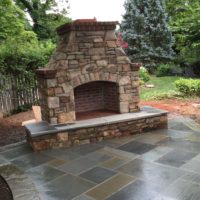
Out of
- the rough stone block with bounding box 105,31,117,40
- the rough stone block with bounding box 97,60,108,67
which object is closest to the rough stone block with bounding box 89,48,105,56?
the rough stone block with bounding box 97,60,108,67

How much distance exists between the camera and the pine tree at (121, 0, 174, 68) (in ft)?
44.8

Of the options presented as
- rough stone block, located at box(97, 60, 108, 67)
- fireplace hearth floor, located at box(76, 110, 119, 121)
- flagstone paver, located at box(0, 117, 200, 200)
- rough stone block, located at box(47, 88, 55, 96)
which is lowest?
flagstone paver, located at box(0, 117, 200, 200)

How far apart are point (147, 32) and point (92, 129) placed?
10579mm

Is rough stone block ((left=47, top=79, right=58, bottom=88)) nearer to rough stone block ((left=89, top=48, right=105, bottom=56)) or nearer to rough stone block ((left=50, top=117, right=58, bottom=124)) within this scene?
rough stone block ((left=50, top=117, right=58, bottom=124))

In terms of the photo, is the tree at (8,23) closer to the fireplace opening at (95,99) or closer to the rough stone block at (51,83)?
the fireplace opening at (95,99)

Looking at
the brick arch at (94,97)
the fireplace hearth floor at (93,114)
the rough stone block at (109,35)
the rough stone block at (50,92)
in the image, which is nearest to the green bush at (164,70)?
the brick arch at (94,97)

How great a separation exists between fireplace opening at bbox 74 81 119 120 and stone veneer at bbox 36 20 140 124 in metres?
0.46

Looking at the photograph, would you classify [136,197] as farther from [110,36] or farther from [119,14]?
[119,14]

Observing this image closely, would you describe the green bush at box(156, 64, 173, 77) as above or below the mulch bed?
above

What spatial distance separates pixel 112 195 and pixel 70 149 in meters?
1.69

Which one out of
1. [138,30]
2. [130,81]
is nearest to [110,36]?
[130,81]

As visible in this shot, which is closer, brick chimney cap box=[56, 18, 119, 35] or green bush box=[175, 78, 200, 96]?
brick chimney cap box=[56, 18, 119, 35]

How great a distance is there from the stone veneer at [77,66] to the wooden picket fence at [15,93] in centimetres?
274

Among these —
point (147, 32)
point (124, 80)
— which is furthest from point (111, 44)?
point (147, 32)
